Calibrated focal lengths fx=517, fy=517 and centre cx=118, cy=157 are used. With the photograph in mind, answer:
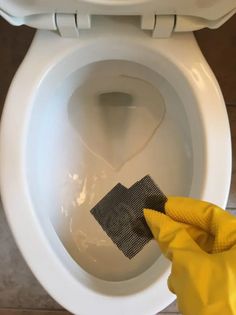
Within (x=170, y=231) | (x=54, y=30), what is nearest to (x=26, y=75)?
(x=54, y=30)

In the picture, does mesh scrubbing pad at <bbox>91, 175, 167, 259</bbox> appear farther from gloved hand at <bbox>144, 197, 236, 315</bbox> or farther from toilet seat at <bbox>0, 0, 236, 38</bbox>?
toilet seat at <bbox>0, 0, 236, 38</bbox>

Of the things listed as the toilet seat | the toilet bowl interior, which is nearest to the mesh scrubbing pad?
the toilet bowl interior

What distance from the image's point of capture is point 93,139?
3.39 feet

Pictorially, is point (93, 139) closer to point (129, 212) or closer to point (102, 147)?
point (102, 147)

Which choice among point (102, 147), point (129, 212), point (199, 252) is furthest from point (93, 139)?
point (199, 252)

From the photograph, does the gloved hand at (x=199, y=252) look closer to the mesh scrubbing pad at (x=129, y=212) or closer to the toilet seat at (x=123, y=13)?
the mesh scrubbing pad at (x=129, y=212)

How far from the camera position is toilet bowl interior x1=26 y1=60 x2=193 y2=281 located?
92 centimetres

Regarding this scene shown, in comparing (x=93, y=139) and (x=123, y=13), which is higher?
(x=123, y=13)

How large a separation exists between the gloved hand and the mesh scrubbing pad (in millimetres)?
69

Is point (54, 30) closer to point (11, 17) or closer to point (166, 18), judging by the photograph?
point (11, 17)

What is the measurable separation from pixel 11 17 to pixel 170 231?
1.33 ft

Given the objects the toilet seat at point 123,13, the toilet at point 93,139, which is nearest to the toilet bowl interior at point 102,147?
the toilet at point 93,139

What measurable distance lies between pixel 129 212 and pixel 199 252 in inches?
8.7

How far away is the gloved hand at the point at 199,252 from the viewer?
0.59 meters
